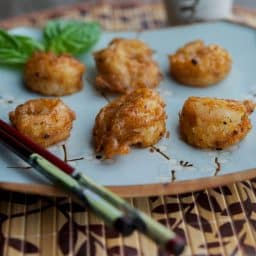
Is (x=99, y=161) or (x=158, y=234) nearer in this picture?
(x=158, y=234)

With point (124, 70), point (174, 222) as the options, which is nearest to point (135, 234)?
point (174, 222)

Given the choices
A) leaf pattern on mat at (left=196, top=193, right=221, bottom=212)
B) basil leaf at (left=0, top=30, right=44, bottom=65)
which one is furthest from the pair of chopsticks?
basil leaf at (left=0, top=30, right=44, bottom=65)

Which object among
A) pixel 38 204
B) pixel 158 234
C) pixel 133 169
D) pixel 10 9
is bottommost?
pixel 10 9

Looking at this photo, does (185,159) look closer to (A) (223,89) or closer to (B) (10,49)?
(A) (223,89)

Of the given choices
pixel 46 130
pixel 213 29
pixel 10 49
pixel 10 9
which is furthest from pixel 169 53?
pixel 10 9

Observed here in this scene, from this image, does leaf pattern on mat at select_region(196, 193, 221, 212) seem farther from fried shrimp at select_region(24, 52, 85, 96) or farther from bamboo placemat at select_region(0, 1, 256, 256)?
fried shrimp at select_region(24, 52, 85, 96)
